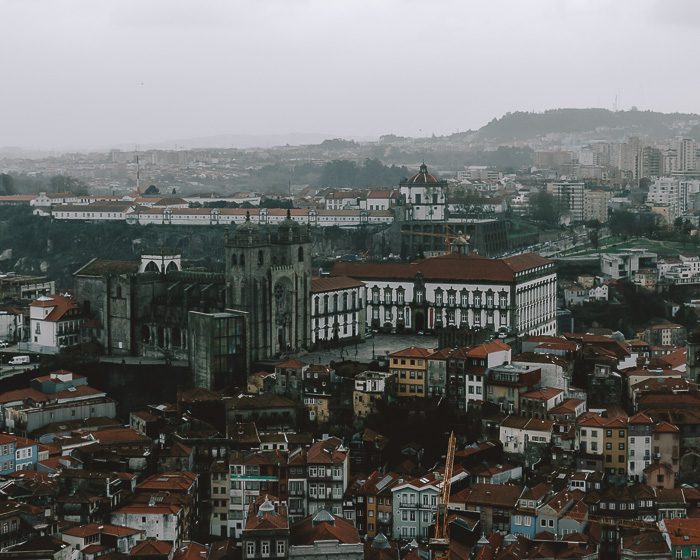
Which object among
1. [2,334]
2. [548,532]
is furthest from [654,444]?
[2,334]

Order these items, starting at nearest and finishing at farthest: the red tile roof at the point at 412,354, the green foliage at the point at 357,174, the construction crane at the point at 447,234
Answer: the red tile roof at the point at 412,354, the construction crane at the point at 447,234, the green foliage at the point at 357,174

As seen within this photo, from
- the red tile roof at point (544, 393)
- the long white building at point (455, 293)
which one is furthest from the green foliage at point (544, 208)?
the red tile roof at point (544, 393)

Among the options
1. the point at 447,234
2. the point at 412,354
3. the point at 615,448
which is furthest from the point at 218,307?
the point at 447,234

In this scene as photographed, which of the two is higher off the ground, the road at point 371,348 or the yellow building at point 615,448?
the road at point 371,348

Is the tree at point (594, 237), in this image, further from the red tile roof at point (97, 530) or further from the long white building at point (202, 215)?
the red tile roof at point (97, 530)

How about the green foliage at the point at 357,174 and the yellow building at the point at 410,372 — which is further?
the green foliage at the point at 357,174

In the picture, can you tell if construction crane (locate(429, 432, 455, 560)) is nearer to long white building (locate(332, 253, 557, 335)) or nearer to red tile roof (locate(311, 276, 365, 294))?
red tile roof (locate(311, 276, 365, 294))

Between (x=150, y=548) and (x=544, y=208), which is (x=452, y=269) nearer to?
(x=150, y=548)

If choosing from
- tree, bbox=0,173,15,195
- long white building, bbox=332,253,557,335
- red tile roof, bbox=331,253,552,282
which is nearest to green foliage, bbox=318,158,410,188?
tree, bbox=0,173,15,195
